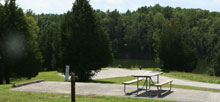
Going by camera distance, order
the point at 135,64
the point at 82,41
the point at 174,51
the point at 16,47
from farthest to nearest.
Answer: the point at 135,64 → the point at 174,51 → the point at 16,47 → the point at 82,41

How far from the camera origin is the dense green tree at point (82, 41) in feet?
85.3

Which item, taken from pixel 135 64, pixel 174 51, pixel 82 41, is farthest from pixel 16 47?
pixel 135 64

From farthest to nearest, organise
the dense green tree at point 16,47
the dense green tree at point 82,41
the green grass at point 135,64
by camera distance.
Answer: the green grass at point 135,64
the dense green tree at point 82,41
the dense green tree at point 16,47

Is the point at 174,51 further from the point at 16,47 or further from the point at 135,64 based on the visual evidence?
the point at 135,64

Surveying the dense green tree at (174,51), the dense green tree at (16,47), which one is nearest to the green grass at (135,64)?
the dense green tree at (174,51)

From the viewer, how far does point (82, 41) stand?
26.0 metres

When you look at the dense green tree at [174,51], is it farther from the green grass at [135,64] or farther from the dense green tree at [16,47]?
the dense green tree at [16,47]

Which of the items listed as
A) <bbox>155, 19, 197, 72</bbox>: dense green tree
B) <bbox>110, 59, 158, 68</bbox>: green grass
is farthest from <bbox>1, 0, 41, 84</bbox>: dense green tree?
<bbox>110, 59, 158, 68</bbox>: green grass

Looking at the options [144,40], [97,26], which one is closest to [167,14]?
[144,40]

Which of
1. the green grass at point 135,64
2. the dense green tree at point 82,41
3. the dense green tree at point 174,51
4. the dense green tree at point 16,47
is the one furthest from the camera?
the green grass at point 135,64

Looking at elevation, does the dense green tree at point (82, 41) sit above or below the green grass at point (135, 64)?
above

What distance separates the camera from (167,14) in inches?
5846

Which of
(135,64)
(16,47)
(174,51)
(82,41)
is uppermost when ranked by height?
(82,41)

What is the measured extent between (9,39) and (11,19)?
2392 millimetres
